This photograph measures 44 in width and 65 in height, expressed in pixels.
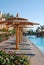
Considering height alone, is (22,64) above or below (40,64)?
above

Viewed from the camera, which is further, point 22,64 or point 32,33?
point 32,33

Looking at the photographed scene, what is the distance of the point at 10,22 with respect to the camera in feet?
41.3

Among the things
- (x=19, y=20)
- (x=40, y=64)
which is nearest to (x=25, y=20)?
(x=19, y=20)

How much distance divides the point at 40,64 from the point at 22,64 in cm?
348

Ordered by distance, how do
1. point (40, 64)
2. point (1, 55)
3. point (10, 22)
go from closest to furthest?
1. point (1, 55)
2. point (40, 64)
3. point (10, 22)

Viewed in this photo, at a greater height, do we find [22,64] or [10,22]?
[10,22]

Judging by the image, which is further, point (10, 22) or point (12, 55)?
point (10, 22)

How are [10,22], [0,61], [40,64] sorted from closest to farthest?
[0,61], [40,64], [10,22]

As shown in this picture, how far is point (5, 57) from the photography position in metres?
4.89

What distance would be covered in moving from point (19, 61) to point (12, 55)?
0.27 meters

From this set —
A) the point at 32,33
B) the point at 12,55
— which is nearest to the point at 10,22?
the point at 12,55

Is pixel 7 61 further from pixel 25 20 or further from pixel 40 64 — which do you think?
pixel 25 20

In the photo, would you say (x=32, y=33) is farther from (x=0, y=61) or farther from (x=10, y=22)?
A: (x=0, y=61)

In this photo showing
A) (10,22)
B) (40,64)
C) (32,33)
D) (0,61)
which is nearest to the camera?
(0,61)
